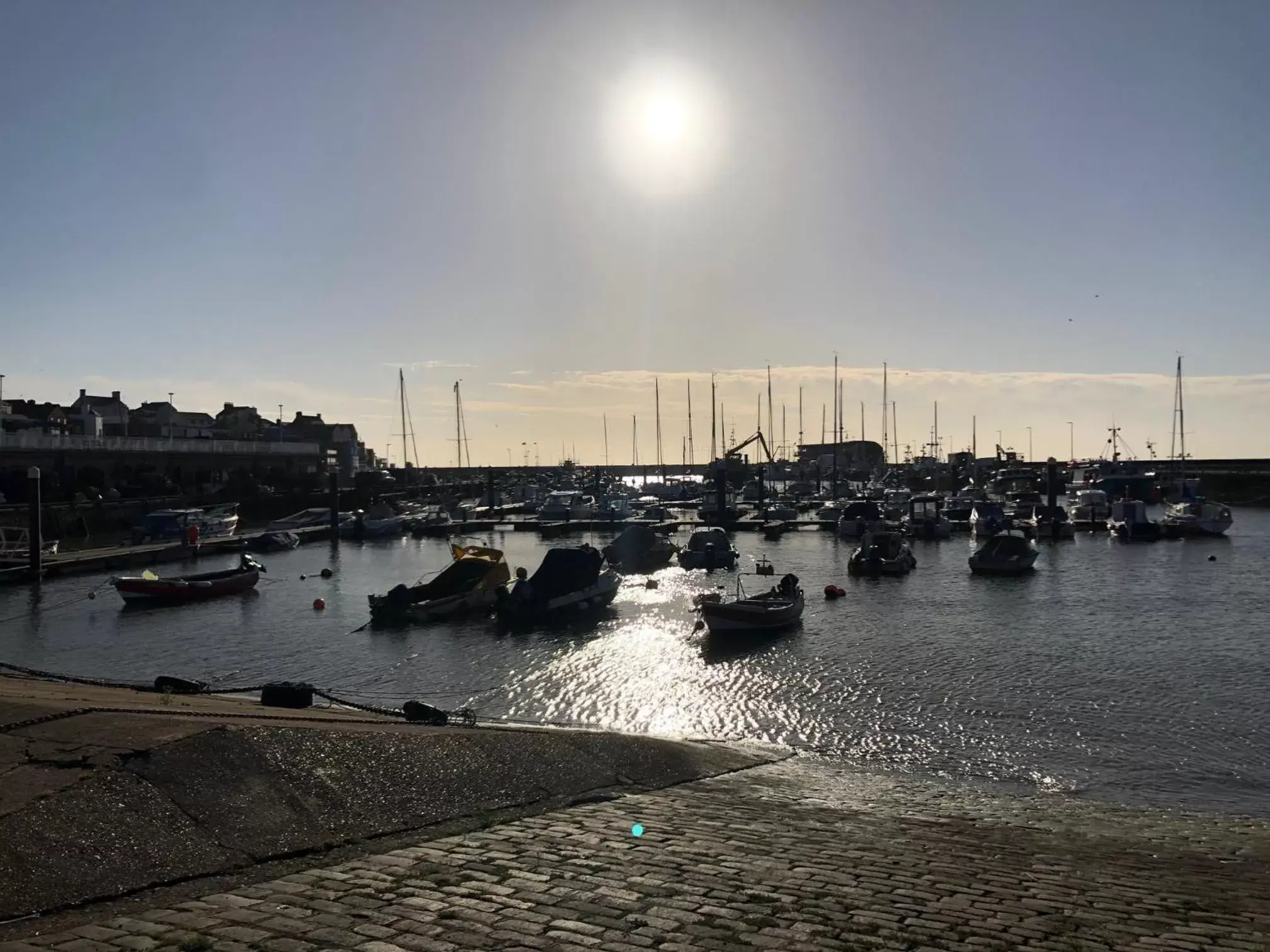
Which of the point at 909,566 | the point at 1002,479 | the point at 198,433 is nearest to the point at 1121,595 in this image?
the point at 909,566

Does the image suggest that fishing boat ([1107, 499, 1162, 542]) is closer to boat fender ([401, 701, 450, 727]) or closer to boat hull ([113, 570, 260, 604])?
boat hull ([113, 570, 260, 604])

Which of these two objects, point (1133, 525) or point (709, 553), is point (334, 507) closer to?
point (709, 553)

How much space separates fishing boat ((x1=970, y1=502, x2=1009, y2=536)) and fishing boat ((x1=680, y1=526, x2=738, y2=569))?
92.9 feet

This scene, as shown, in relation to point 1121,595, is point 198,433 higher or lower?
higher

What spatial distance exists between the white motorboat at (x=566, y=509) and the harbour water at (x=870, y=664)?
4306cm

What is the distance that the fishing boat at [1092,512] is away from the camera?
9031 cm

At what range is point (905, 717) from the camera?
2608 cm

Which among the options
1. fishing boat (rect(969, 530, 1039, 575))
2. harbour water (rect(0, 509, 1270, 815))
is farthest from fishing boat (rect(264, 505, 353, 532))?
fishing boat (rect(969, 530, 1039, 575))

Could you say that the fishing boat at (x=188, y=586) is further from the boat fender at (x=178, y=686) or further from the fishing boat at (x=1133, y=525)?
the fishing boat at (x=1133, y=525)

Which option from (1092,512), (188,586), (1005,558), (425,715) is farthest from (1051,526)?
(425,715)

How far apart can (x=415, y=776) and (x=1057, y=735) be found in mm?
17650

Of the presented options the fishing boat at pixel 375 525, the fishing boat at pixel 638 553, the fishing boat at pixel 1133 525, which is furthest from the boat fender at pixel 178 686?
the fishing boat at pixel 1133 525

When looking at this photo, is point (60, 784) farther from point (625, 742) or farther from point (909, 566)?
point (909, 566)

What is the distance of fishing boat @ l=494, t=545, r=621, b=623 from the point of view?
142 ft
